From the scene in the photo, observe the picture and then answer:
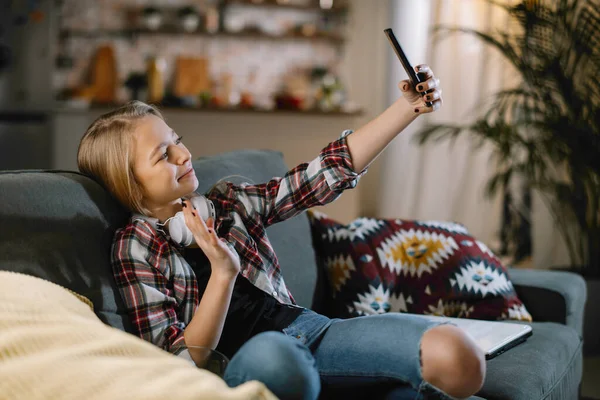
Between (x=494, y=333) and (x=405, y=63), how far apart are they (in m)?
0.79

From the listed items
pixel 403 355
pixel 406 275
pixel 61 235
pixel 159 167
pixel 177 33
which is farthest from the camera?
pixel 177 33

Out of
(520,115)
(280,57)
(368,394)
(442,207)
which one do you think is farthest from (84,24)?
(368,394)

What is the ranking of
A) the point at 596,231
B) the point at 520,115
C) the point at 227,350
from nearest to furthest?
the point at 227,350 < the point at 596,231 < the point at 520,115

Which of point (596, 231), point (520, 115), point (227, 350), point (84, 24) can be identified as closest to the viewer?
point (227, 350)

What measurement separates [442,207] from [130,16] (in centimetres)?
265

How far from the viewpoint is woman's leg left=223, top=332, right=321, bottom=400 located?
1.06m

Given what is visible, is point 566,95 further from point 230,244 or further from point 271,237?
point 230,244

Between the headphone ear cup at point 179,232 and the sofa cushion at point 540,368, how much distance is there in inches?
27.0

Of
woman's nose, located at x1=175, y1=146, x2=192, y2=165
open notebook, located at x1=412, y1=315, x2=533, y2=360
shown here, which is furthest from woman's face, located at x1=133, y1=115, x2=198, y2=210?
open notebook, located at x1=412, y1=315, x2=533, y2=360

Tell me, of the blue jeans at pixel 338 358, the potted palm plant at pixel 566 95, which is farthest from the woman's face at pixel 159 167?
the potted palm plant at pixel 566 95

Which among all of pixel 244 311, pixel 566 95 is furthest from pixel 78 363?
pixel 566 95

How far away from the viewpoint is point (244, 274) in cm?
152

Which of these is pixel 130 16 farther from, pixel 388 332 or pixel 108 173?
pixel 388 332

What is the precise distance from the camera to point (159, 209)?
1528 millimetres
